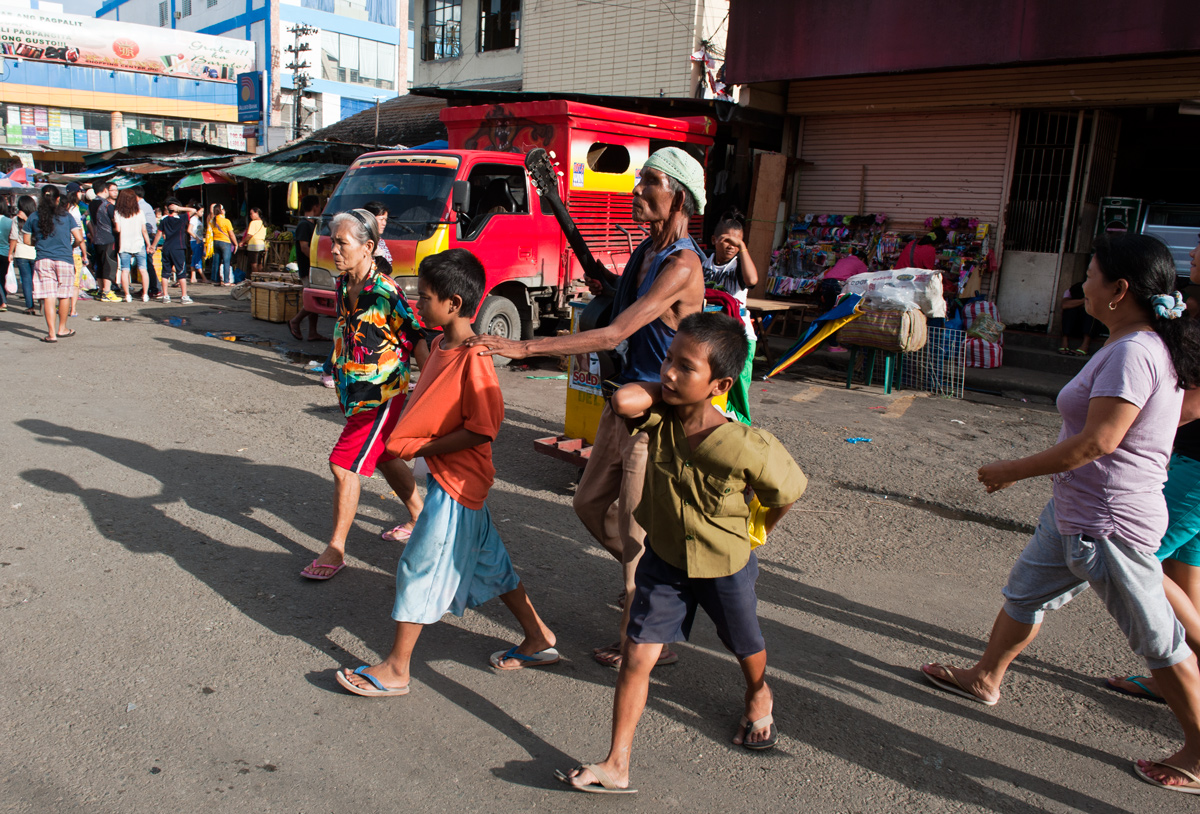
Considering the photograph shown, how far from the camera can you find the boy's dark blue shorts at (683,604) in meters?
2.59

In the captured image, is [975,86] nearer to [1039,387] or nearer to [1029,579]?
[1039,387]

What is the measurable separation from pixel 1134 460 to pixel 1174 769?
1013 mm

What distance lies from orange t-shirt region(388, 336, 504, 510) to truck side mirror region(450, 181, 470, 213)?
6384 millimetres

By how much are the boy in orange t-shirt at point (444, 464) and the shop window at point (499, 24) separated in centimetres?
1683

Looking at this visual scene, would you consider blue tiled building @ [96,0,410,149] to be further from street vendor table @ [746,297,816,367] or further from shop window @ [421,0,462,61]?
street vendor table @ [746,297,816,367]

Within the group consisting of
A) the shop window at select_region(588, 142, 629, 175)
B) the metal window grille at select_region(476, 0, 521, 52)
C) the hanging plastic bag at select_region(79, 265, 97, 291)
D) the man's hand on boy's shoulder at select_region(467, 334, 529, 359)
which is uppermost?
the metal window grille at select_region(476, 0, 521, 52)

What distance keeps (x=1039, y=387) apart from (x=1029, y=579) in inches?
284

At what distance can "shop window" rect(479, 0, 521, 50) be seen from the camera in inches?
728

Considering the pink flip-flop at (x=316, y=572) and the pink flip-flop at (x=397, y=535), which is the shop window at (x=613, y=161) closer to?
the pink flip-flop at (x=397, y=535)

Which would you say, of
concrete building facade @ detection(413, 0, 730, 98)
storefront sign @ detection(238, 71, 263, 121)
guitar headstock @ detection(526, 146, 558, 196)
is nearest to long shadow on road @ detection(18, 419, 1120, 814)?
guitar headstock @ detection(526, 146, 558, 196)

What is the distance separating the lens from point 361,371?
13.4 feet

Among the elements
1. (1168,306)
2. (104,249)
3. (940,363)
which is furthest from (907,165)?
(104,249)

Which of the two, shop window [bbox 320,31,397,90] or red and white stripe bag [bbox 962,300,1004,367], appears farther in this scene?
shop window [bbox 320,31,397,90]

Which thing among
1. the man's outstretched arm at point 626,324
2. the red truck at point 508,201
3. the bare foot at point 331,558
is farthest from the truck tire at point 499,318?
the man's outstretched arm at point 626,324
